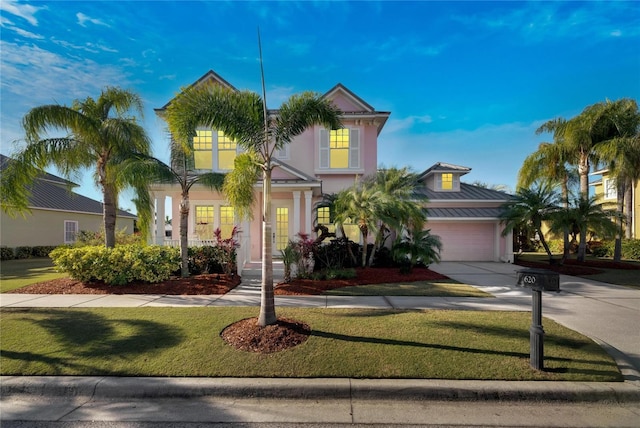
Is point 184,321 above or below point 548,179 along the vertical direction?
below

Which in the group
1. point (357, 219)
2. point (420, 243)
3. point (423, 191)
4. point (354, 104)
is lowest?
point (420, 243)

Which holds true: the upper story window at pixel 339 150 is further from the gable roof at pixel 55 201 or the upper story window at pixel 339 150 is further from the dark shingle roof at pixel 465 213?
the gable roof at pixel 55 201

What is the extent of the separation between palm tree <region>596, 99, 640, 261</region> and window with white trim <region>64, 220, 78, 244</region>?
3230cm

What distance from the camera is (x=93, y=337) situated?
4.66 m

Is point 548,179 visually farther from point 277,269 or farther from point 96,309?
point 96,309

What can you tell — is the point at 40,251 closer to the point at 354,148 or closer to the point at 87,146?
the point at 87,146

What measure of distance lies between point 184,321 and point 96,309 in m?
2.52

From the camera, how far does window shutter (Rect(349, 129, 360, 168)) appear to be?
1370cm

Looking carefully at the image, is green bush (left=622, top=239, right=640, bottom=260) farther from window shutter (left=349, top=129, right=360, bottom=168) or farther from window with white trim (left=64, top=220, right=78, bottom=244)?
window with white trim (left=64, top=220, right=78, bottom=244)

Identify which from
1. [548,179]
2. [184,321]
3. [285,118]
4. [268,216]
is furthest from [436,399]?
[548,179]

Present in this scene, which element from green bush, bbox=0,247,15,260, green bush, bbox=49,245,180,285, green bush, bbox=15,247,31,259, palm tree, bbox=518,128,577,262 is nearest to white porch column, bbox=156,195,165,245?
green bush, bbox=49,245,180,285

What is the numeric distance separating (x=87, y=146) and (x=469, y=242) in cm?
1769

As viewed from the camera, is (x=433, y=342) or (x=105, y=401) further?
(x=433, y=342)

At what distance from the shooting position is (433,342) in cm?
441
